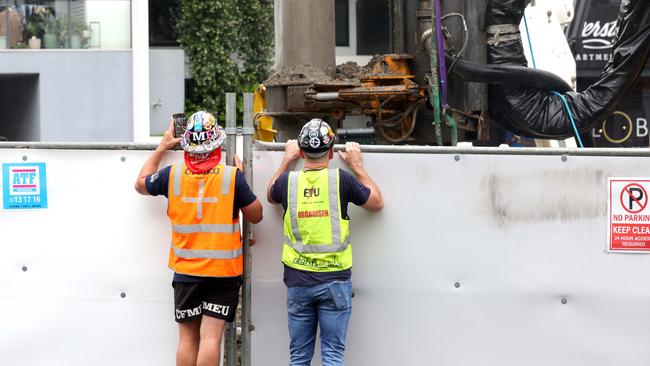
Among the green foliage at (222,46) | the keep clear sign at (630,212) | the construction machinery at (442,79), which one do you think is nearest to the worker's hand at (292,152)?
the construction machinery at (442,79)

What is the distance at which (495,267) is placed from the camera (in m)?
5.96

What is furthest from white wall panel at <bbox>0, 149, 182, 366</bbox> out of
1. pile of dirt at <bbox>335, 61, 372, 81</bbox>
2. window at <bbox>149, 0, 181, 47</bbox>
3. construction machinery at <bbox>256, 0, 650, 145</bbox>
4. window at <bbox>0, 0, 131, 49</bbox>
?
window at <bbox>149, 0, 181, 47</bbox>

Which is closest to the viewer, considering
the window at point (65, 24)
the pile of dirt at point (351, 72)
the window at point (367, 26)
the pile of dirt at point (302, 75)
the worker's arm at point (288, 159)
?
the worker's arm at point (288, 159)

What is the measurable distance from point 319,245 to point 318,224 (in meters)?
0.12

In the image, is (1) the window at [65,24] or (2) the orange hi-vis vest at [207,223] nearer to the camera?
(2) the orange hi-vis vest at [207,223]

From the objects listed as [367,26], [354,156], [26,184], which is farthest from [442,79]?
[367,26]

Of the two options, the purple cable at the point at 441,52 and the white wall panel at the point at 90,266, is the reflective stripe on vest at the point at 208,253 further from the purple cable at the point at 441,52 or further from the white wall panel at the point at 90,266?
the purple cable at the point at 441,52

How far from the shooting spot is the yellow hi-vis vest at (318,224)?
226 inches

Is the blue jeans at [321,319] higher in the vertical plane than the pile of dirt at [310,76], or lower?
lower

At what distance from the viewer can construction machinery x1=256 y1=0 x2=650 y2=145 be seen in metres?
7.08

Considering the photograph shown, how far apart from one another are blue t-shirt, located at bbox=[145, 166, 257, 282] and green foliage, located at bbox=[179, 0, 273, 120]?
20.8 metres

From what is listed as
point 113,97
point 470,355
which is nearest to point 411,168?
point 470,355

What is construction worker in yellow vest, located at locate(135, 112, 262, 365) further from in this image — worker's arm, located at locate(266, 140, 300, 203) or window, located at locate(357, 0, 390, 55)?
window, located at locate(357, 0, 390, 55)

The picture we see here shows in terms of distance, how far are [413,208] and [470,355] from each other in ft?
3.01
